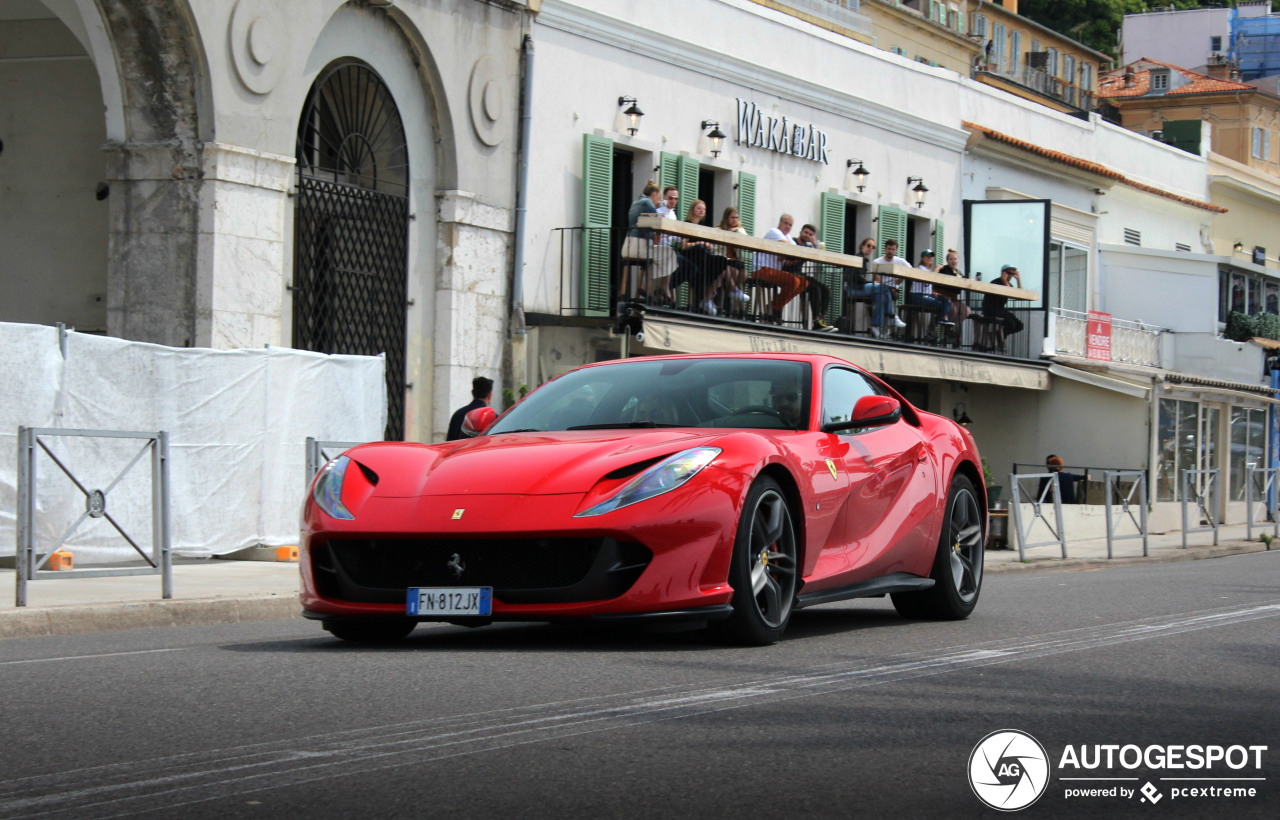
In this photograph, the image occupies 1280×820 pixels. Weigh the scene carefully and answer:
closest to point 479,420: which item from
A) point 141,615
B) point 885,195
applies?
point 141,615

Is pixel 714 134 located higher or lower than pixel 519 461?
higher

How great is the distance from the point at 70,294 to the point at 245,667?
516 inches

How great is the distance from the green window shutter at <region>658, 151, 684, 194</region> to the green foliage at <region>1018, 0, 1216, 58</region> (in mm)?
61565

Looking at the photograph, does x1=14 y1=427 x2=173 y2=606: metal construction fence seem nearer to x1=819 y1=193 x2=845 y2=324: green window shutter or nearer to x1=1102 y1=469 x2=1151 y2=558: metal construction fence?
x1=1102 y1=469 x2=1151 y2=558: metal construction fence

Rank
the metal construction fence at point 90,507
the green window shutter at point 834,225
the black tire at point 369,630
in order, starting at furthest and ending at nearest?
the green window shutter at point 834,225
the metal construction fence at point 90,507
the black tire at point 369,630

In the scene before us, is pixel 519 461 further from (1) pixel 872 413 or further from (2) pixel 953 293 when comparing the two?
(2) pixel 953 293

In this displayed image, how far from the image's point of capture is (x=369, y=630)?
794 centimetres

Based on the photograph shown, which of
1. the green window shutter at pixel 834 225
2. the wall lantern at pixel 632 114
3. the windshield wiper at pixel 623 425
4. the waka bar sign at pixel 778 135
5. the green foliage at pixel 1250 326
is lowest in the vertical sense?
the windshield wiper at pixel 623 425

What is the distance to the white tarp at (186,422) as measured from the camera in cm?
1147

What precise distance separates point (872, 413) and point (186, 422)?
25.5ft

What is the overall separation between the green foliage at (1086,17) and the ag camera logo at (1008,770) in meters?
81.4

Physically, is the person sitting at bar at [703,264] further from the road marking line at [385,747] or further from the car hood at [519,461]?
the road marking line at [385,747]

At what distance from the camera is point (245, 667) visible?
6.95m

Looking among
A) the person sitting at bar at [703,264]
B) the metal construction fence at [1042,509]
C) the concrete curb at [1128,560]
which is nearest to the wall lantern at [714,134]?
the person sitting at bar at [703,264]
